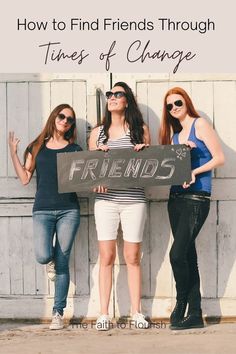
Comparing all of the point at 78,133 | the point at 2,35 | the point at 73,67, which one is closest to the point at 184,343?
the point at 78,133

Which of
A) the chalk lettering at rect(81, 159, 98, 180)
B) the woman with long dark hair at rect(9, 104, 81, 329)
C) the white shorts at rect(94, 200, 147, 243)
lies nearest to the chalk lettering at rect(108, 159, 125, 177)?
the chalk lettering at rect(81, 159, 98, 180)

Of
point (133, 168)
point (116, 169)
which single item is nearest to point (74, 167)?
point (116, 169)

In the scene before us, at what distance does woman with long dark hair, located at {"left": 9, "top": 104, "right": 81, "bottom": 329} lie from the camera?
17.8 ft

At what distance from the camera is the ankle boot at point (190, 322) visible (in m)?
5.36

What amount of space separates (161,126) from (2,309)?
1.96m

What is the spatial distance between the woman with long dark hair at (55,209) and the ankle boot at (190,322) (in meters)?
0.89

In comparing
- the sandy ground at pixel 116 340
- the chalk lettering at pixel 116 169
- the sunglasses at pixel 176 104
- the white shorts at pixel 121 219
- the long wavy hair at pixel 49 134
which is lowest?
the sandy ground at pixel 116 340

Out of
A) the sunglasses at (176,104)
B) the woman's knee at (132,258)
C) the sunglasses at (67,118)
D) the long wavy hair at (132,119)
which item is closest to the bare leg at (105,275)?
the woman's knee at (132,258)

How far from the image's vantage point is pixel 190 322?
537cm

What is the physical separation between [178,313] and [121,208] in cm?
90

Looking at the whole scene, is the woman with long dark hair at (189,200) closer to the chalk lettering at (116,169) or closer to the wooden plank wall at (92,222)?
the wooden plank wall at (92,222)

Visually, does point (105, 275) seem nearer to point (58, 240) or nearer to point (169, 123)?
point (58, 240)

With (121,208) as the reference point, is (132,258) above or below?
below

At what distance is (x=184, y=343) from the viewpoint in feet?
16.5
